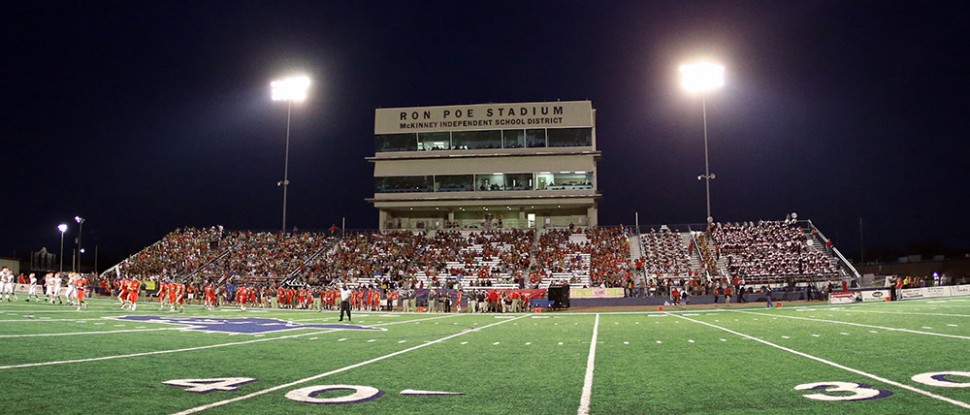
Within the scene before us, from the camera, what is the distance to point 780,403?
21.0 ft

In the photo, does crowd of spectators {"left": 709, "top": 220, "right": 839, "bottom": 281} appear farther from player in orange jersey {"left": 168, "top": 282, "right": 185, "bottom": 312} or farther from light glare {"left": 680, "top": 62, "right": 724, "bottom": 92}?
player in orange jersey {"left": 168, "top": 282, "right": 185, "bottom": 312}

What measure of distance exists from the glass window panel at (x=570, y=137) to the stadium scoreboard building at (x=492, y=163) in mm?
84

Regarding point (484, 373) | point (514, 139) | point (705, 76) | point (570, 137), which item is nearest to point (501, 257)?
point (514, 139)

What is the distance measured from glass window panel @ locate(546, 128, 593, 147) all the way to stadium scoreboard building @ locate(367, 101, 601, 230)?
0.27 feet

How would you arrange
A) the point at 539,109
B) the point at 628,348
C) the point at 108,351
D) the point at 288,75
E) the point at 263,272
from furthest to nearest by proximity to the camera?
1. the point at 539,109
2. the point at 288,75
3. the point at 263,272
4. the point at 628,348
5. the point at 108,351

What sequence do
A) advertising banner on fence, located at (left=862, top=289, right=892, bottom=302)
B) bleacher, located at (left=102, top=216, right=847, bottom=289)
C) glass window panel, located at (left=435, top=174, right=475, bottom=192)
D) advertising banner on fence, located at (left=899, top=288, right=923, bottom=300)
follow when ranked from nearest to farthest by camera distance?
advertising banner on fence, located at (left=862, top=289, right=892, bottom=302) → advertising banner on fence, located at (left=899, top=288, right=923, bottom=300) → bleacher, located at (left=102, top=216, right=847, bottom=289) → glass window panel, located at (left=435, top=174, right=475, bottom=192)

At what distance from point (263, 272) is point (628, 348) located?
39.3 m

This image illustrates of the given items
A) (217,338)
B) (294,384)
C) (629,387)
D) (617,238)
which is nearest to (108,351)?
(217,338)

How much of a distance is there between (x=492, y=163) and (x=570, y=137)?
272 inches

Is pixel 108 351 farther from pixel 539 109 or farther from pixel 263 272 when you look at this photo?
pixel 539 109

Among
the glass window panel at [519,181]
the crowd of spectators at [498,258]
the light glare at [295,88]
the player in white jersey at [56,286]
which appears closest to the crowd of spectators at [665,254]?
the crowd of spectators at [498,258]

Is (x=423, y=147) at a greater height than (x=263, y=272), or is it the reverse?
(x=423, y=147)

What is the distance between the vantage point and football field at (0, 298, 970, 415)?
6.29 m

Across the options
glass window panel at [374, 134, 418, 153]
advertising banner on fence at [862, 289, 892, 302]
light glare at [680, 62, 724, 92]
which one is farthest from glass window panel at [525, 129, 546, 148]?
advertising banner on fence at [862, 289, 892, 302]
